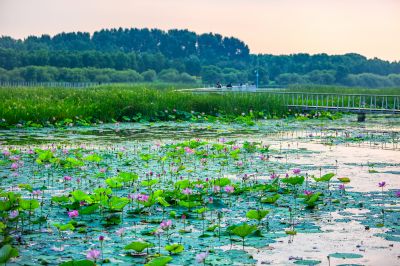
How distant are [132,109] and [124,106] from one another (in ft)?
1.03

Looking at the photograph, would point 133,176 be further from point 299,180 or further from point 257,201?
point 299,180

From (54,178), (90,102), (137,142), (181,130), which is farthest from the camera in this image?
(90,102)

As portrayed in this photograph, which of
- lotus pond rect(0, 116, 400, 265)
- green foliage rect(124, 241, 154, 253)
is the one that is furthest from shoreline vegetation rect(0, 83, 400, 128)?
green foliage rect(124, 241, 154, 253)

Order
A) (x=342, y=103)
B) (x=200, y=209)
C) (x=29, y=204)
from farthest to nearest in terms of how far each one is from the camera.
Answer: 1. (x=342, y=103)
2. (x=200, y=209)
3. (x=29, y=204)

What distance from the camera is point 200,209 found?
642cm

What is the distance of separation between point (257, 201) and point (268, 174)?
7.34 ft

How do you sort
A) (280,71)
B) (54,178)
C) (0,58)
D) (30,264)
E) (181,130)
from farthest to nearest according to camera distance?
1. (280,71)
2. (0,58)
3. (181,130)
4. (54,178)
5. (30,264)

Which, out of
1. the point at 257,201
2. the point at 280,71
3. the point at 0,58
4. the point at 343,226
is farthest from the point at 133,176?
the point at 280,71

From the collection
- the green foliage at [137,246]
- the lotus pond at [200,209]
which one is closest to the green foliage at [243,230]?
the lotus pond at [200,209]

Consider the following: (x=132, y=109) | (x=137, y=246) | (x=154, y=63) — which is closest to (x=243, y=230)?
(x=137, y=246)

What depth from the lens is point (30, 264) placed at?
4840 mm

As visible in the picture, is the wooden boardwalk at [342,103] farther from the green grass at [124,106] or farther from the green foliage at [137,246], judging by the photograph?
the green foliage at [137,246]

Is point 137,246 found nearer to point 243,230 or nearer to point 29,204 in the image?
point 243,230

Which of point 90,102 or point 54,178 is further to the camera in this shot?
point 90,102
